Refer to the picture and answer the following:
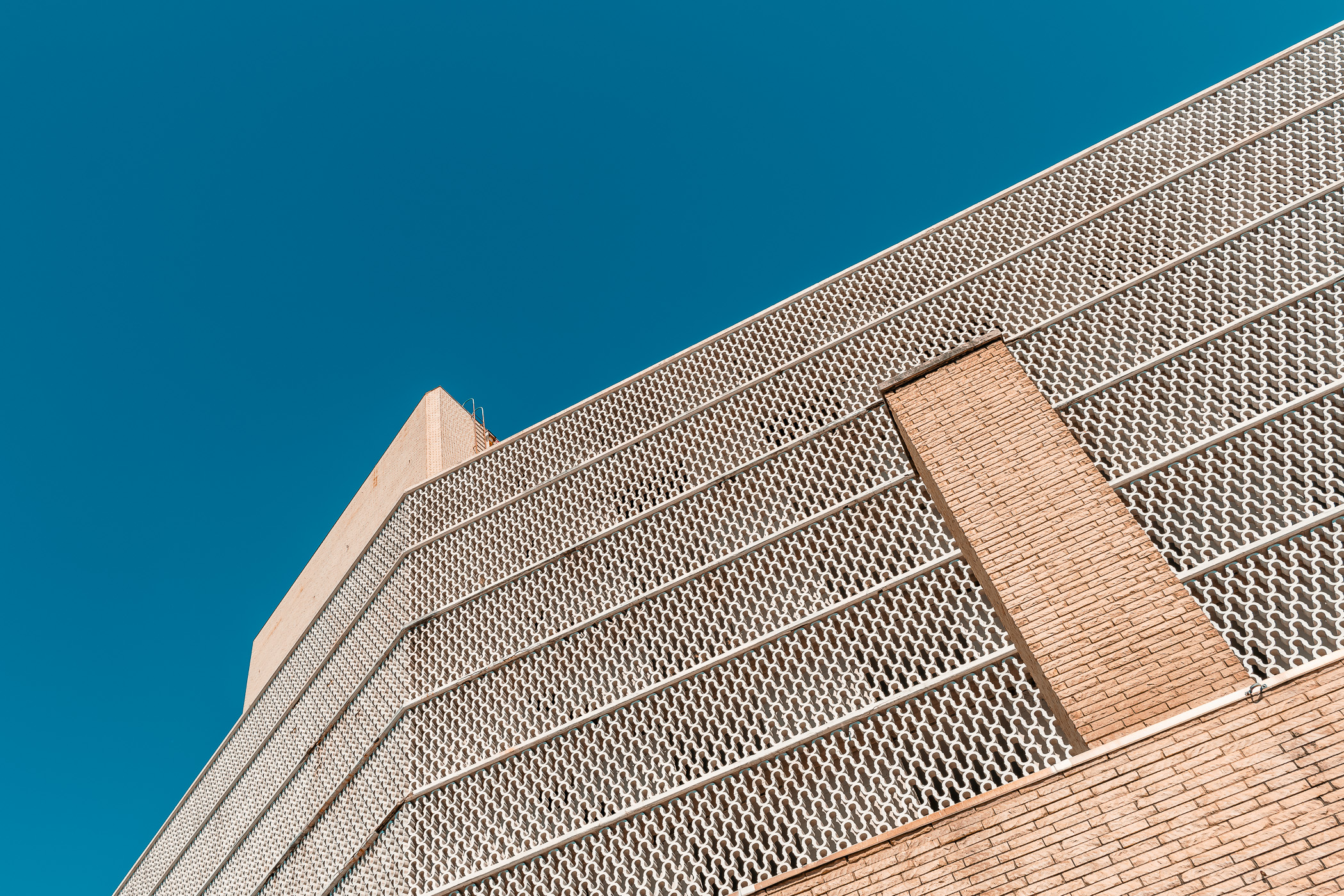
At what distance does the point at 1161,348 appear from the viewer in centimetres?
648

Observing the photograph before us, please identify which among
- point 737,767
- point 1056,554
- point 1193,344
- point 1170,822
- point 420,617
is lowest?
point 1170,822

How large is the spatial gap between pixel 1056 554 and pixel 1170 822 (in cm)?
165

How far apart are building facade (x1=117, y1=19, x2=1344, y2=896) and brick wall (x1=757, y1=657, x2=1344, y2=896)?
0.02 m

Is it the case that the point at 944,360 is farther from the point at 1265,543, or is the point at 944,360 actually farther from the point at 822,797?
the point at 822,797

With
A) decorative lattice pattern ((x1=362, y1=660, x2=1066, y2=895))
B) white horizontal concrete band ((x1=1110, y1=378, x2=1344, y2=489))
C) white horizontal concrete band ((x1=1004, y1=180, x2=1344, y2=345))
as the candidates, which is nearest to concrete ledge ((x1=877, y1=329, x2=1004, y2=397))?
white horizontal concrete band ((x1=1004, y1=180, x2=1344, y2=345))

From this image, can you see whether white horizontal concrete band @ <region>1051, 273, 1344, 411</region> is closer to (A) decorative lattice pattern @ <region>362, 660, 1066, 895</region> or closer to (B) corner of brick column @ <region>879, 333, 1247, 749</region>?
(B) corner of brick column @ <region>879, 333, 1247, 749</region>

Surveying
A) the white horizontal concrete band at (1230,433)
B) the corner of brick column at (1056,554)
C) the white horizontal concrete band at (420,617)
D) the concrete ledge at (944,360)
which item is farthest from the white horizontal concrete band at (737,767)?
the concrete ledge at (944,360)

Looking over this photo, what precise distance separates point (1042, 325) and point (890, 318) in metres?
1.43

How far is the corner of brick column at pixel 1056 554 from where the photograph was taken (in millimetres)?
4496

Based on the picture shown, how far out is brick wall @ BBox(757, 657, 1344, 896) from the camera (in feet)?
12.3

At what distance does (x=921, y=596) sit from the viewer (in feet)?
19.2

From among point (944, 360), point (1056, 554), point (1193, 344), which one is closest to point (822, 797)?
point (1056, 554)

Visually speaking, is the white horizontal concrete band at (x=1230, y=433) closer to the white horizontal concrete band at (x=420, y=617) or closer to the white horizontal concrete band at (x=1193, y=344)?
the white horizontal concrete band at (x=1193, y=344)

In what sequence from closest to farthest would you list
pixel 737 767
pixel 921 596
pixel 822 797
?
pixel 822 797
pixel 737 767
pixel 921 596
